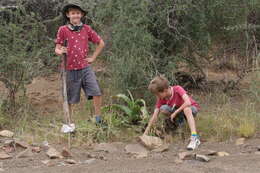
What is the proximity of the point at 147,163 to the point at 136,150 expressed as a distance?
62 centimetres

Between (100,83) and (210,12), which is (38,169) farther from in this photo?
(210,12)

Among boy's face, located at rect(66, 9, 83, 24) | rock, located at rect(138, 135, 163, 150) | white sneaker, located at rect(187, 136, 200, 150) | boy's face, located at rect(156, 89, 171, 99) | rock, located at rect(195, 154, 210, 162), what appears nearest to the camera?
rock, located at rect(195, 154, 210, 162)

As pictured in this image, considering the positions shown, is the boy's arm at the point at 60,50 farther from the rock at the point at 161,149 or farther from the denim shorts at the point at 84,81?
the rock at the point at 161,149

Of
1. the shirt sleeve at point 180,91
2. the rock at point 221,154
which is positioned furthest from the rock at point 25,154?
the rock at point 221,154

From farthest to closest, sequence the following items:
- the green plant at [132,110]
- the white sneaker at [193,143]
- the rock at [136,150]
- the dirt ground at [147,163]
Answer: the green plant at [132,110], the white sneaker at [193,143], the rock at [136,150], the dirt ground at [147,163]

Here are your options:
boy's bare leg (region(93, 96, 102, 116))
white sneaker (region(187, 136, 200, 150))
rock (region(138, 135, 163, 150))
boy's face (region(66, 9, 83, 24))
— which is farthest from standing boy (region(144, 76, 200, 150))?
boy's face (region(66, 9, 83, 24))

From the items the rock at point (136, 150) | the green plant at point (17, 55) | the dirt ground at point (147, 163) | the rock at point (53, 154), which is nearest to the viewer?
the dirt ground at point (147, 163)

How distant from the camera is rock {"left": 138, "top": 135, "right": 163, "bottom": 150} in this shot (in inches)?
186

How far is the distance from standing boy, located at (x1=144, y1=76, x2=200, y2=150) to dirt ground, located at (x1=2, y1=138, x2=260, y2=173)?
0.26 meters

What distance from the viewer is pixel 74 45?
5.10 meters

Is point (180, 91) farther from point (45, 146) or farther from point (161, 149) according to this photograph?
point (45, 146)

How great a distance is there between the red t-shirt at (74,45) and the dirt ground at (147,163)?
1.07 meters

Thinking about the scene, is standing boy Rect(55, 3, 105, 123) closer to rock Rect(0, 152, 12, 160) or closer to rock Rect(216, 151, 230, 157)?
rock Rect(0, 152, 12, 160)

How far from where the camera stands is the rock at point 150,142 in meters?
4.73
